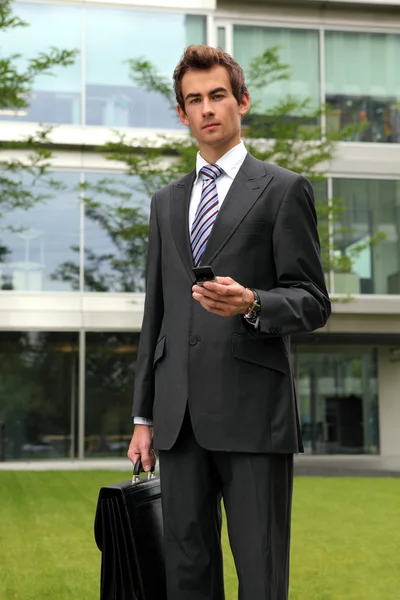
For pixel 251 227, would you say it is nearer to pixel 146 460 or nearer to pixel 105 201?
pixel 146 460

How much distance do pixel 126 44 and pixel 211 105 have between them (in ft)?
72.0

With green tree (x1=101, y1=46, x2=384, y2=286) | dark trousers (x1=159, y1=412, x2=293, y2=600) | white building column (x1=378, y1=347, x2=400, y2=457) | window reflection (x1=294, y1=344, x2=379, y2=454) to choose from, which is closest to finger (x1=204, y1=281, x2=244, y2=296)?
dark trousers (x1=159, y1=412, x2=293, y2=600)

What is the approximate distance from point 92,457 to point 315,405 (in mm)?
6239

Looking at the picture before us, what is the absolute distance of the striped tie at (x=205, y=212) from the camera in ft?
10.9

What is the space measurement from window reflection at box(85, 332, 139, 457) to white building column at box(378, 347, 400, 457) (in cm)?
717

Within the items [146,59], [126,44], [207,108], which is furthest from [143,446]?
[126,44]

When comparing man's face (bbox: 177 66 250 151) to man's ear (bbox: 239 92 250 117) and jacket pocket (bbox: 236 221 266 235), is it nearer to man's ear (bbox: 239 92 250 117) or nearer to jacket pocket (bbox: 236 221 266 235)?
man's ear (bbox: 239 92 250 117)

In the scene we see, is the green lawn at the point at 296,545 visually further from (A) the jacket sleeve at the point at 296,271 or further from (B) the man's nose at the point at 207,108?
(B) the man's nose at the point at 207,108

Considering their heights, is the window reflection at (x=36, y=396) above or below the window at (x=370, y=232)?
below

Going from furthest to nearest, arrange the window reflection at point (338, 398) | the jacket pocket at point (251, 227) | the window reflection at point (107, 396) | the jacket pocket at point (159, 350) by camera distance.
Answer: the window reflection at point (338, 398), the window reflection at point (107, 396), the jacket pocket at point (159, 350), the jacket pocket at point (251, 227)

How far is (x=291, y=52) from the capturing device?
24.8 meters

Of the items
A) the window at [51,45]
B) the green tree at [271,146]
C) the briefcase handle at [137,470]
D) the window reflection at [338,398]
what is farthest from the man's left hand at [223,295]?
the window reflection at [338,398]

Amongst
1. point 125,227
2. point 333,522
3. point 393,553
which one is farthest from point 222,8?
point 393,553

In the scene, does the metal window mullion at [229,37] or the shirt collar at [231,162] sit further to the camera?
the metal window mullion at [229,37]
